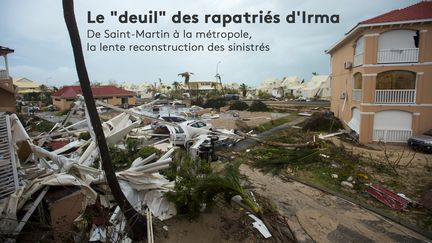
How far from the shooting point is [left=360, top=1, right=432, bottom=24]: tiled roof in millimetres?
15859

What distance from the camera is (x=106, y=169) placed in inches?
237

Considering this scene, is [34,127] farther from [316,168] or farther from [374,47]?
[374,47]

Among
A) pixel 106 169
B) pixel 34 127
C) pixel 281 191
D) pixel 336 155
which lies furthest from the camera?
pixel 34 127

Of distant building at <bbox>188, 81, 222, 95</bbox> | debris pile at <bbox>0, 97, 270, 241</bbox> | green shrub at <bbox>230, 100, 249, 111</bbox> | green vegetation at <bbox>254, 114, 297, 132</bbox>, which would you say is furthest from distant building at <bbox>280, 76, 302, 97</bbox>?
debris pile at <bbox>0, 97, 270, 241</bbox>

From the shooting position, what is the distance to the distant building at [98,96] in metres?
45.4

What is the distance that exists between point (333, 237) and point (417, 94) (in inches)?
548

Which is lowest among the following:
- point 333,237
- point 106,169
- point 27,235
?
point 333,237

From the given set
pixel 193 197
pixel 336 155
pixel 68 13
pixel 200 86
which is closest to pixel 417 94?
pixel 336 155

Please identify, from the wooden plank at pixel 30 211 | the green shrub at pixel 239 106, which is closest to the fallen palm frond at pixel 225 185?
the wooden plank at pixel 30 211

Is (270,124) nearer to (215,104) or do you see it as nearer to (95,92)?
(215,104)

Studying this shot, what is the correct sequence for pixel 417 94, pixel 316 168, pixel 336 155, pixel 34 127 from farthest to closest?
1. pixel 34 127
2. pixel 417 94
3. pixel 336 155
4. pixel 316 168

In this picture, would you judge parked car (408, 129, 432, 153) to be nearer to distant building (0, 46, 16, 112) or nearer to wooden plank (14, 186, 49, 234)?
wooden plank (14, 186, 49, 234)

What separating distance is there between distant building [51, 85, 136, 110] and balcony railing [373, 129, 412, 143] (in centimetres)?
3818

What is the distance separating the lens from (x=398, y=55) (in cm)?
1661
